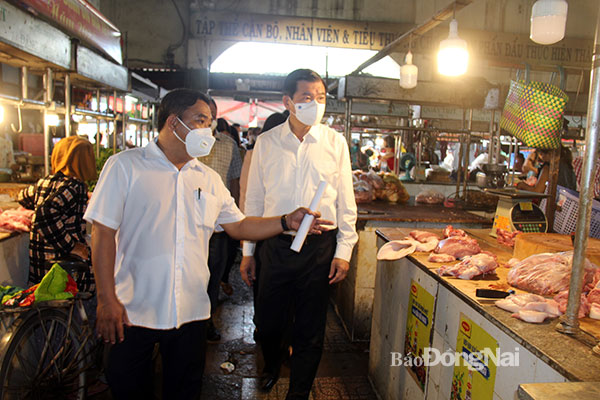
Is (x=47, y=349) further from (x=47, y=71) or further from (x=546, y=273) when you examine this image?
(x=47, y=71)

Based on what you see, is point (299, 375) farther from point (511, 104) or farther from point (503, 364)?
point (511, 104)

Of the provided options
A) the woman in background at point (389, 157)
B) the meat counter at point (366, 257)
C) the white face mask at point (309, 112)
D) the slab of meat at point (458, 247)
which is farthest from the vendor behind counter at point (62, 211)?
the woman in background at point (389, 157)

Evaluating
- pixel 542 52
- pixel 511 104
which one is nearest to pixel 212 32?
pixel 542 52

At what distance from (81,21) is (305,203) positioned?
4302 millimetres

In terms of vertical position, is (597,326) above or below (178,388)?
above

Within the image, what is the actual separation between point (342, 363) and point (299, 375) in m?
1.20

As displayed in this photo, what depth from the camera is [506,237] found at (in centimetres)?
338

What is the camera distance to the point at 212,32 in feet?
35.8

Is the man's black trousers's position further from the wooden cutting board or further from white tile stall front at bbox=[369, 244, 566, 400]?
the wooden cutting board

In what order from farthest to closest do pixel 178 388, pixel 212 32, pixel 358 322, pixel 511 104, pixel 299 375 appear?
pixel 212 32
pixel 358 322
pixel 511 104
pixel 299 375
pixel 178 388

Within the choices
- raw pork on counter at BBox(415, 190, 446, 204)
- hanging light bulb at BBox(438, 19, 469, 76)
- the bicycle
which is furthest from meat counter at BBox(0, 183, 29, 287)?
raw pork on counter at BBox(415, 190, 446, 204)

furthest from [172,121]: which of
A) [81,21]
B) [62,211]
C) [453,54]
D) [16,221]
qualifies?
[81,21]

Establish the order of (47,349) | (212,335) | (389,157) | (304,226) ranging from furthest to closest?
(389,157) → (212,335) → (47,349) → (304,226)

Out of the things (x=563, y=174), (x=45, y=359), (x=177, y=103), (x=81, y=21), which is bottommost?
(x=45, y=359)
